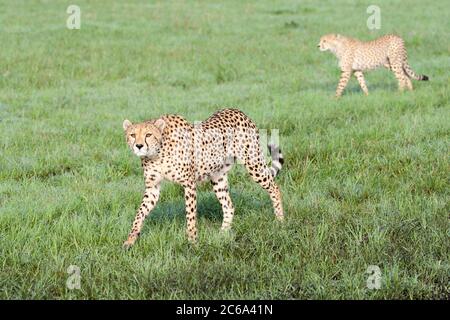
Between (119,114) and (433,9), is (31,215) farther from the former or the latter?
(433,9)

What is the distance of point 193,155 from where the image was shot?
19.0 ft

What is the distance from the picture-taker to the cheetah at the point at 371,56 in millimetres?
12719

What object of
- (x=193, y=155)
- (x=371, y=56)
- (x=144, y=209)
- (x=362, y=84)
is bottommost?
(x=362, y=84)

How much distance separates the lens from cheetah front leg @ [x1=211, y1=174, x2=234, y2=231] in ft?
20.2

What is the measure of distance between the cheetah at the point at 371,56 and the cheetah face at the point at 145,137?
7605 millimetres

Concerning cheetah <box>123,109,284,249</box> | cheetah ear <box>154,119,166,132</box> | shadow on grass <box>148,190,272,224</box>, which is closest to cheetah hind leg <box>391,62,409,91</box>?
shadow on grass <box>148,190,272,224</box>

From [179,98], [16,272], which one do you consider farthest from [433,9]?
[16,272]

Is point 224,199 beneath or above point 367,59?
beneath

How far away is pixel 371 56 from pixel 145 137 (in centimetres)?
841

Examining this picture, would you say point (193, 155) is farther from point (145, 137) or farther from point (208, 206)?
point (208, 206)

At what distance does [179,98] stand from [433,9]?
1337 centimetres

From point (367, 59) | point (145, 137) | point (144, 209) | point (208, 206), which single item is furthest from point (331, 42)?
point (145, 137)

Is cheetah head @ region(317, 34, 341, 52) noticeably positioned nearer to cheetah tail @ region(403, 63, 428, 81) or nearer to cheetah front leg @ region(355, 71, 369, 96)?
cheetah front leg @ region(355, 71, 369, 96)

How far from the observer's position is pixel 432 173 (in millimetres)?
7363
